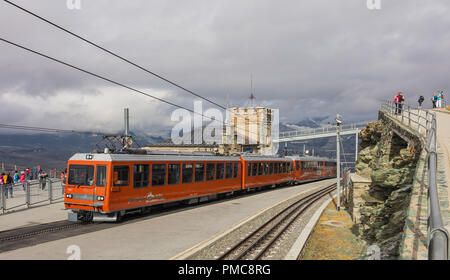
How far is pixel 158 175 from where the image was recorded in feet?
52.8

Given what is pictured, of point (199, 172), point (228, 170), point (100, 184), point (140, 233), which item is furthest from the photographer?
point (228, 170)

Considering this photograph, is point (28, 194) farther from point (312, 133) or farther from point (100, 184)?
point (312, 133)

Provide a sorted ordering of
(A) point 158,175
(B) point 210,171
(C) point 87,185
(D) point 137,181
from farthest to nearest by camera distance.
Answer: (B) point 210,171, (A) point 158,175, (D) point 137,181, (C) point 87,185

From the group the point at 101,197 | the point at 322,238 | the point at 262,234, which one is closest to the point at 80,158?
the point at 101,197


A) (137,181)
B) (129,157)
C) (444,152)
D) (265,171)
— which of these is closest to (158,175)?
(137,181)

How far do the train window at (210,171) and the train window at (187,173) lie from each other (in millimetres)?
1884

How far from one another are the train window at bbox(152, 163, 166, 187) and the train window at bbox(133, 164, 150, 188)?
0.43m

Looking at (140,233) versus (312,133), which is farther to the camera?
(312,133)

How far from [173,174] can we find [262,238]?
662 cm

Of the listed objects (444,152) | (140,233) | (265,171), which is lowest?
(140,233)

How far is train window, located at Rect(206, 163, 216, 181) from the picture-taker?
68.2 ft

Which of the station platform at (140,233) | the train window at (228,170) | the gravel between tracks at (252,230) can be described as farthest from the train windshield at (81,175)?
the train window at (228,170)

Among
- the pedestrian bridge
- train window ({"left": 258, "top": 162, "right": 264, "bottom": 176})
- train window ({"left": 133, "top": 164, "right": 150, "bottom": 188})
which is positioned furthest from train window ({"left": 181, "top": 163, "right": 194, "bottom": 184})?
the pedestrian bridge

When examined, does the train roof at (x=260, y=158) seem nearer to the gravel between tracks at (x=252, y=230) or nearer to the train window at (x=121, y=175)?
the gravel between tracks at (x=252, y=230)
